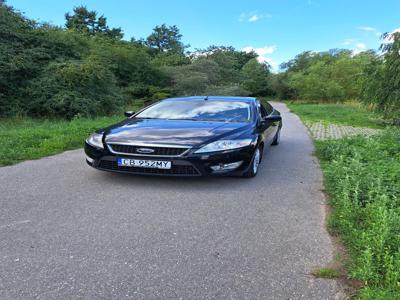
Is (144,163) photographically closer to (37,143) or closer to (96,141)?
(96,141)

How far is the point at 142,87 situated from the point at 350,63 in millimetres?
26013

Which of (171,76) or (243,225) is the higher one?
(171,76)

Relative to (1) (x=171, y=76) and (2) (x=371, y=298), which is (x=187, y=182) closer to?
(2) (x=371, y=298)

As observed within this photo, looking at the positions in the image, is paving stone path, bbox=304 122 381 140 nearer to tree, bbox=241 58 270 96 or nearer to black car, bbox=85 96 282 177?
black car, bbox=85 96 282 177

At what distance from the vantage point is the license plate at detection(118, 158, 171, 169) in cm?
449

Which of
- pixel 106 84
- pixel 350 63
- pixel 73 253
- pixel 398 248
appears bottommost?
pixel 73 253

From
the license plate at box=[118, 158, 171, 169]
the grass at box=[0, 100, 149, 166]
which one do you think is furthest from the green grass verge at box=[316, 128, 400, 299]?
the grass at box=[0, 100, 149, 166]

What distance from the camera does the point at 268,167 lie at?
602cm

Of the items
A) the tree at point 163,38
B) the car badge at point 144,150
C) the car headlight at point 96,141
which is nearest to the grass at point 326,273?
the car badge at point 144,150

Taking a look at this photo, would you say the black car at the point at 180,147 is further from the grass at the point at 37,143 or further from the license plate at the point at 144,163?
the grass at the point at 37,143

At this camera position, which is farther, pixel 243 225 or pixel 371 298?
pixel 243 225

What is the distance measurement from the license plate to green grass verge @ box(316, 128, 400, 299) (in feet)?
6.95

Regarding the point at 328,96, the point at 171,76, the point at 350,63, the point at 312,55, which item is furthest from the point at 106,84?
the point at 312,55

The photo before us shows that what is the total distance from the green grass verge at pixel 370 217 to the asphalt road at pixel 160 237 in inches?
8.4
